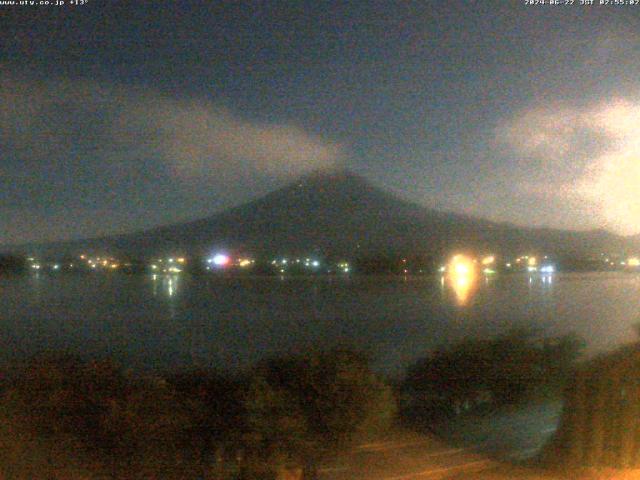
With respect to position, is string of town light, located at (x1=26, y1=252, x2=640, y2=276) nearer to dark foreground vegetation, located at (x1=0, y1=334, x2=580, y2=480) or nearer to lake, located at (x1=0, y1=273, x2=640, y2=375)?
lake, located at (x1=0, y1=273, x2=640, y2=375)

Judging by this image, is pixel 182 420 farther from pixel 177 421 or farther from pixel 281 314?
pixel 281 314

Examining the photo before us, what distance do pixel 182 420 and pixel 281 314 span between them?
742 inches

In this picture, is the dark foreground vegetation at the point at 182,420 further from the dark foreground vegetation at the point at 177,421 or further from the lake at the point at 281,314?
the lake at the point at 281,314

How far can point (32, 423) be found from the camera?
296 inches

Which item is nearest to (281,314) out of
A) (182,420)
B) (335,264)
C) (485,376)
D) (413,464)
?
(485,376)

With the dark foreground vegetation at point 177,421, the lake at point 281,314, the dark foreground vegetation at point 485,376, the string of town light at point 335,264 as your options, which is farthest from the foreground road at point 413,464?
the string of town light at point 335,264

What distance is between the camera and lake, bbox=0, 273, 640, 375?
1972 centimetres

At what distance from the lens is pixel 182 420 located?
806 cm

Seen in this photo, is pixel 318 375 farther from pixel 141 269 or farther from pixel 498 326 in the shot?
pixel 141 269

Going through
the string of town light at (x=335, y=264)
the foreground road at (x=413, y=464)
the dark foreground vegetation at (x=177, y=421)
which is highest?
the string of town light at (x=335, y=264)

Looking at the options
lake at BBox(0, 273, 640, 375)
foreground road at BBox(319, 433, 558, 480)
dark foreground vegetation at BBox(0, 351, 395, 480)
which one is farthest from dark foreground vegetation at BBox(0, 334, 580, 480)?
lake at BBox(0, 273, 640, 375)

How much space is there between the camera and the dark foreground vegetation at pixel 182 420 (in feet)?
24.4

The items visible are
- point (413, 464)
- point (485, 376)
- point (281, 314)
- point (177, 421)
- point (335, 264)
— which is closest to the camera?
point (177, 421)

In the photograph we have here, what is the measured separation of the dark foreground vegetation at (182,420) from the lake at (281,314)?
7408mm
